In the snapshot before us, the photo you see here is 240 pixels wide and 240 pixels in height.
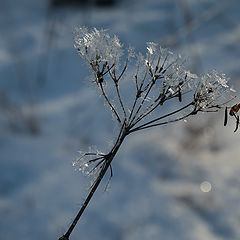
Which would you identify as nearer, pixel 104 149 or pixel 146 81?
pixel 146 81

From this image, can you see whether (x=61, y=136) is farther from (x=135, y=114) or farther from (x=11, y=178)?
(x=135, y=114)

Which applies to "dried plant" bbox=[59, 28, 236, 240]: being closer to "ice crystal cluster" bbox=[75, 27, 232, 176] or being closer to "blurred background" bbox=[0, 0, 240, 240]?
"ice crystal cluster" bbox=[75, 27, 232, 176]

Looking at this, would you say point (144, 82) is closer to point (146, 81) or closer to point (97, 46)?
point (146, 81)

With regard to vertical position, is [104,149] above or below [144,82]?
above

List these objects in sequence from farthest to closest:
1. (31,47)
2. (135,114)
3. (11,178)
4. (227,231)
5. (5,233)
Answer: (31,47)
(11,178)
(5,233)
(227,231)
(135,114)

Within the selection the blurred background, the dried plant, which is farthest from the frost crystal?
the blurred background

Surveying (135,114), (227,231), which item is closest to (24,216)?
(227,231)

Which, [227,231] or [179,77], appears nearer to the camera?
[179,77]

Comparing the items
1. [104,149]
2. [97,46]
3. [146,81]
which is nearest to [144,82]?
[146,81]

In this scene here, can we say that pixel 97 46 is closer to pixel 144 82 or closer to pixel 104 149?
pixel 144 82
